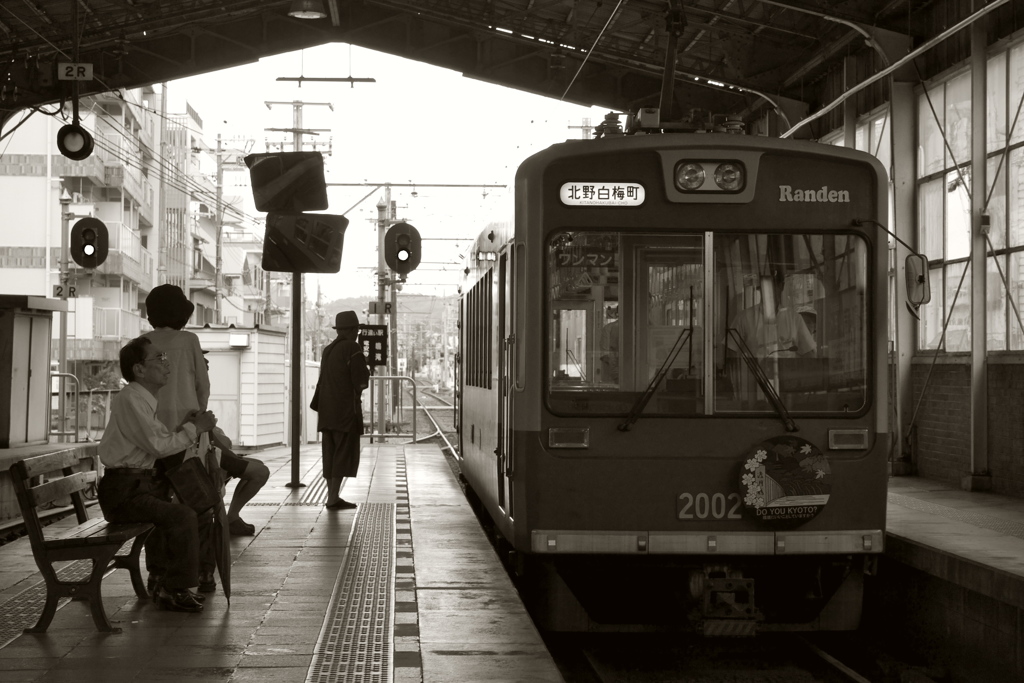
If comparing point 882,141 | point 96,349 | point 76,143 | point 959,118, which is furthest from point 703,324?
point 96,349

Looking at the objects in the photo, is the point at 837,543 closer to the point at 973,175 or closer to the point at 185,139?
the point at 973,175

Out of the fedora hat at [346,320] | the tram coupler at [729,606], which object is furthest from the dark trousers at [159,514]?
the fedora hat at [346,320]

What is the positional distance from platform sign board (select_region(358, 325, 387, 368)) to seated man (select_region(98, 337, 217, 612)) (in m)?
14.8

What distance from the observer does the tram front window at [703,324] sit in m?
7.42

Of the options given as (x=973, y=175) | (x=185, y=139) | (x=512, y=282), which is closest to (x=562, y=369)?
(x=512, y=282)

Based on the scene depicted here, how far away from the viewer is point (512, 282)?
7.82 meters

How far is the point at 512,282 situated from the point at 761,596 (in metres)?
2.39

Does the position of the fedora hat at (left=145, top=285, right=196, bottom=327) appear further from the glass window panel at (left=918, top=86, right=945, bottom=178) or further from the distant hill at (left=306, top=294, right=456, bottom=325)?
the distant hill at (left=306, top=294, right=456, bottom=325)

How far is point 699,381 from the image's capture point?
7.46 meters

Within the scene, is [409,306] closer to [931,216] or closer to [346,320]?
[931,216]

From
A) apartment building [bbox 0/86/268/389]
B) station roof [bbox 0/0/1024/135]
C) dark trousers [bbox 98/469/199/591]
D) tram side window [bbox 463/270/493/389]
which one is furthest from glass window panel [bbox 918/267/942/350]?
apartment building [bbox 0/86/268/389]

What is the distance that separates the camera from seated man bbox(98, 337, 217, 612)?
6.93 metres

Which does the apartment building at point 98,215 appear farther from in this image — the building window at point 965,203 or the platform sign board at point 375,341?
the building window at point 965,203

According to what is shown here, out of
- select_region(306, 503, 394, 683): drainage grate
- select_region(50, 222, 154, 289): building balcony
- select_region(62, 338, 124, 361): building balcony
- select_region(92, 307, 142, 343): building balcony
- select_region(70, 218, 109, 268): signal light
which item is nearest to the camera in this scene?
select_region(306, 503, 394, 683): drainage grate
